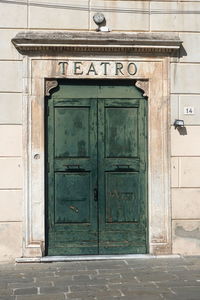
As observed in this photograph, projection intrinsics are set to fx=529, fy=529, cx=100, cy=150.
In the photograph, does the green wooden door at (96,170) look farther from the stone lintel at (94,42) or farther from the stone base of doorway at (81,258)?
the stone lintel at (94,42)

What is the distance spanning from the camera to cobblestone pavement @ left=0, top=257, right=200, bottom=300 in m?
6.62

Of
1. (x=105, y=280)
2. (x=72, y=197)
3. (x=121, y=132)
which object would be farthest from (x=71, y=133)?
(x=105, y=280)

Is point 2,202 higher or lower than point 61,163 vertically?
lower

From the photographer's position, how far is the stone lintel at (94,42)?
27.7 ft

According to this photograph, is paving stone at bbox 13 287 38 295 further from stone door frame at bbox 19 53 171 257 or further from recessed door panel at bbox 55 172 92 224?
recessed door panel at bbox 55 172 92 224

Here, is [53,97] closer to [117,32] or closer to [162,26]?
[117,32]

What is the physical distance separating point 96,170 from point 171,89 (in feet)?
5.99

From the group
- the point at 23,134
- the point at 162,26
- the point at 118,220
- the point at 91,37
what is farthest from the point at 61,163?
the point at 162,26

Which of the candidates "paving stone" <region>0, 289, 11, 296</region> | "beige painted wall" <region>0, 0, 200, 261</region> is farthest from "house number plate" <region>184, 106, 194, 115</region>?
"paving stone" <region>0, 289, 11, 296</region>

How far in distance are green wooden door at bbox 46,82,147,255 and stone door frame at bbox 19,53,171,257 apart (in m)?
0.16

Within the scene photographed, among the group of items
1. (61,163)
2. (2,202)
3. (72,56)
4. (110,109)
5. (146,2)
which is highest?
(146,2)

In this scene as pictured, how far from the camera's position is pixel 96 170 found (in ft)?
28.5

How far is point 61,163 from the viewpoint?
8664 mm

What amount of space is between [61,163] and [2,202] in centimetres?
113
